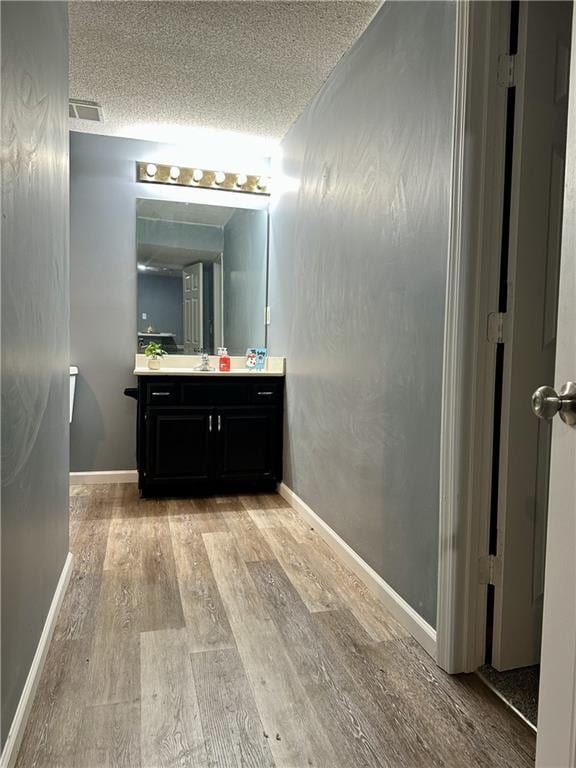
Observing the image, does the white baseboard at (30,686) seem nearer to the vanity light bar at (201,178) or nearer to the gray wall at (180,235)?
the gray wall at (180,235)

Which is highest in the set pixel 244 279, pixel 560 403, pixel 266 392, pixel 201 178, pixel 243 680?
pixel 201 178

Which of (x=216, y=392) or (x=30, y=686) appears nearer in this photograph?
(x=30, y=686)

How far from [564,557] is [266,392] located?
9.14 ft

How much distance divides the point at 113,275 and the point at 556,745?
370cm

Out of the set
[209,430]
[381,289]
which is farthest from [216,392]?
[381,289]

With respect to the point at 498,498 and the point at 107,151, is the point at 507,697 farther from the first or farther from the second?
the point at 107,151

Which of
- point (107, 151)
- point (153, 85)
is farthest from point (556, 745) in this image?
point (107, 151)

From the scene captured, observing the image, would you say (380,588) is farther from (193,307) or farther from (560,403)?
(193,307)

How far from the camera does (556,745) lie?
36.0 inches

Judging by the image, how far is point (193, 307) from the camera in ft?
13.1

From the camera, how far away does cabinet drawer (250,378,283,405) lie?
3.61 meters

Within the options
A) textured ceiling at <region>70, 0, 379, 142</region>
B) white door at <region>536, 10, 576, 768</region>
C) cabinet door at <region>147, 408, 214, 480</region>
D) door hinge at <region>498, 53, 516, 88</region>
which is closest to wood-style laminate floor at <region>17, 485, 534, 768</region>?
white door at <region>536, 10, 576, 768</region>

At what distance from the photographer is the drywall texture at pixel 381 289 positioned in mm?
1784

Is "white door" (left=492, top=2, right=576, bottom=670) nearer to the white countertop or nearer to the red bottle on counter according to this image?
the white countertop
